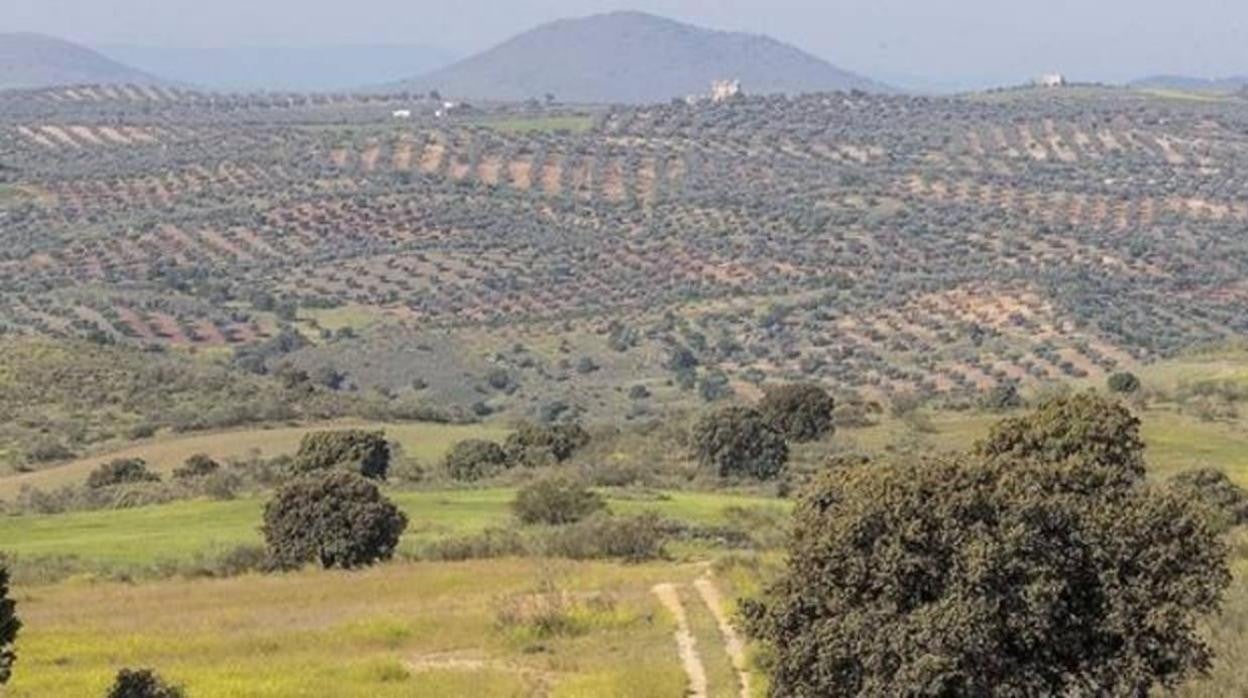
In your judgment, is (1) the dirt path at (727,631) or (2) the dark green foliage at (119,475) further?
(2) the dark green foliage at (119,475)

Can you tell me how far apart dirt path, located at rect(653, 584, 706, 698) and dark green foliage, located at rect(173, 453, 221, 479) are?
30.7m

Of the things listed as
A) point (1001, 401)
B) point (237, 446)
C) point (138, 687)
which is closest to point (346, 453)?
point (237, 446)

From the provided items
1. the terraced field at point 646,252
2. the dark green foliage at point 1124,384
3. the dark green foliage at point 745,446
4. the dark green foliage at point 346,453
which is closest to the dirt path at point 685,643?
the dark green foliage at point 346,453

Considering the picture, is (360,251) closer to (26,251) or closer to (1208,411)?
(26,251)

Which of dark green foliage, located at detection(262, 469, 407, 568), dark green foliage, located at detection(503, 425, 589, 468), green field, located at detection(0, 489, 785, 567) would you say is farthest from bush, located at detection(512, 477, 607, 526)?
dark green foliage, located at detection(503, 425, 589, 468)

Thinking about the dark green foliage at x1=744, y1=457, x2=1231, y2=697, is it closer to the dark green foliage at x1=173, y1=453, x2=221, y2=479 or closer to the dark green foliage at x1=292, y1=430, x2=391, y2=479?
the dark green foliage at x1=292, y1=430, x2=391, y2=479

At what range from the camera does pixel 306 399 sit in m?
82.0

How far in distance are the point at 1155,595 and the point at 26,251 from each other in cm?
13095

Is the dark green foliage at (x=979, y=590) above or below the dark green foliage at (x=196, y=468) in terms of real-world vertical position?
above

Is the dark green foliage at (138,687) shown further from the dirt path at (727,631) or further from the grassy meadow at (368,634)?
the dirt path at (727,631)

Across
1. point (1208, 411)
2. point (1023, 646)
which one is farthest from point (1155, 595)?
point (1208, 411)

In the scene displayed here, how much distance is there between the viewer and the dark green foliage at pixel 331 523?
36.4 meters

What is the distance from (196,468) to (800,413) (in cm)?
2135

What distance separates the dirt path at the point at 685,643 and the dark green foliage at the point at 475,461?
26309 millimetres
